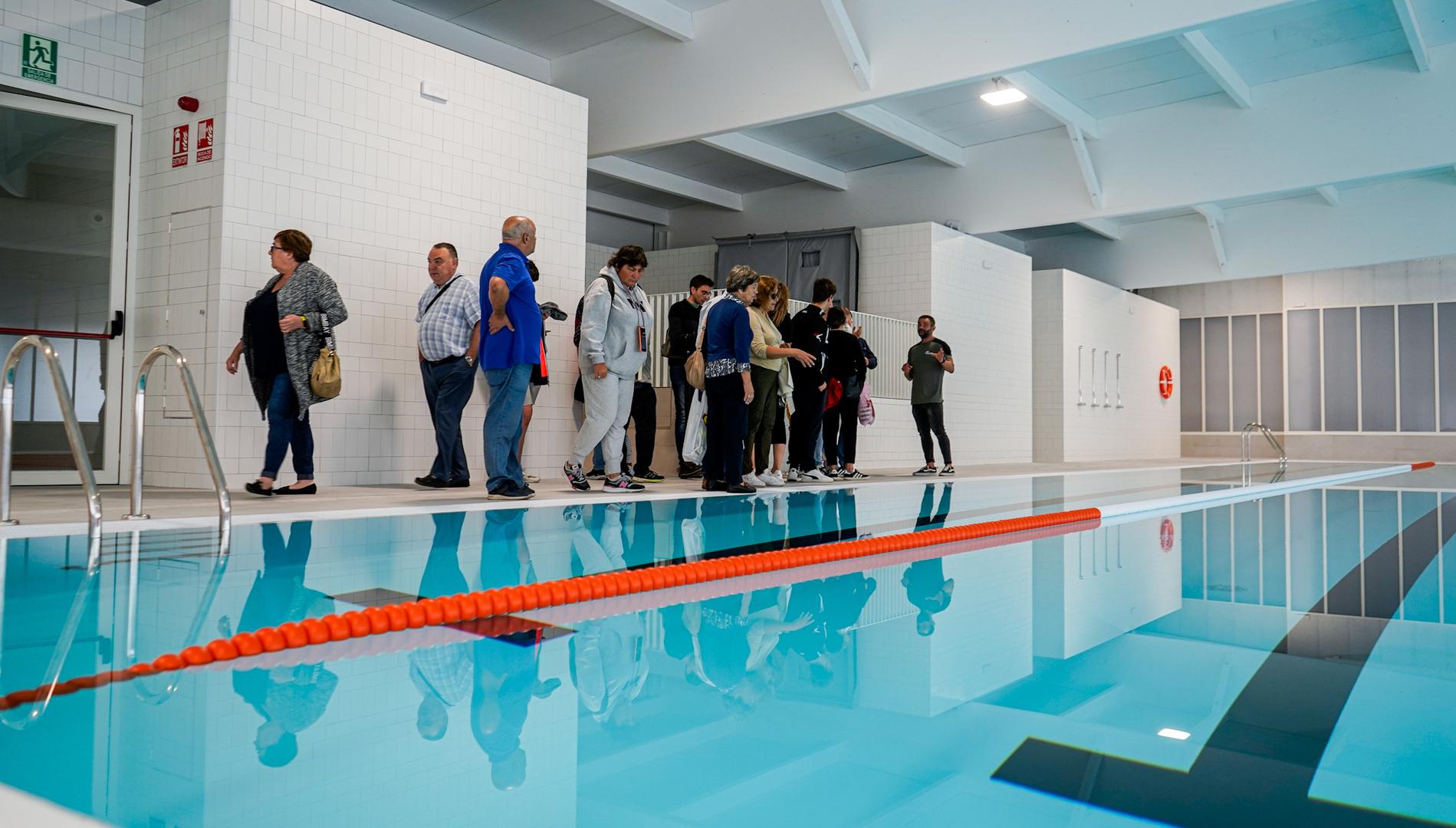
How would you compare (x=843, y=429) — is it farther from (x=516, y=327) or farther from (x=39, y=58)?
(x=39, y=58)

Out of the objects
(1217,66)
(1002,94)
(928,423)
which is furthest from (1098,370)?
(928,423)

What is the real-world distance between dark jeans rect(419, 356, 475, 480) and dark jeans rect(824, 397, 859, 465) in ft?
14.2

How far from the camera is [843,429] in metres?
11.0

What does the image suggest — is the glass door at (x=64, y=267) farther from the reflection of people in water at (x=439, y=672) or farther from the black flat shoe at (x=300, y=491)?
the reflection of people in water at (x=439, y=672)

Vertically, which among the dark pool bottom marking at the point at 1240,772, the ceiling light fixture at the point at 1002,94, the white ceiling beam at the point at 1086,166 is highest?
the ceiling light fixture at the point at 1002,94

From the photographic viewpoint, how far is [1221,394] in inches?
958

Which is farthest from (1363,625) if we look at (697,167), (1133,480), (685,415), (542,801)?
(697,167)

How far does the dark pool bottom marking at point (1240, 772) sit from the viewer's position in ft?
5.05

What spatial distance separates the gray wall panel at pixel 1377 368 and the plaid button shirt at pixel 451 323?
70.7 feet

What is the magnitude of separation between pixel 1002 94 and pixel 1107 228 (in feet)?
26.9

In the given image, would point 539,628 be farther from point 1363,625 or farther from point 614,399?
point 614,399

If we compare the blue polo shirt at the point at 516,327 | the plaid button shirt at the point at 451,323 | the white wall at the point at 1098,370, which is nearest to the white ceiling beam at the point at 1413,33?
the white wall at the point at 1098,370

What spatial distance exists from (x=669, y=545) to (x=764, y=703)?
2.56m

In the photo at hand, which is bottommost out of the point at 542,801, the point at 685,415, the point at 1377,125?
the point at 542,801
